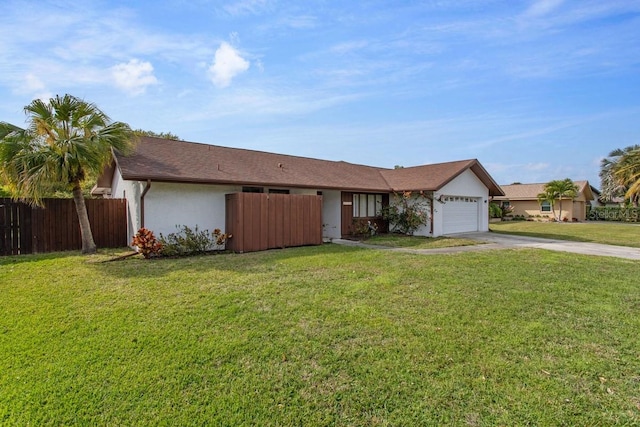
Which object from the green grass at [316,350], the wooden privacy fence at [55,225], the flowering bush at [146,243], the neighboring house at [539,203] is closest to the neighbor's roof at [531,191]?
the neighboring house at [539,203]

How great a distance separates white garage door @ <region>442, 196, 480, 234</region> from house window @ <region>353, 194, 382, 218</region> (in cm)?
351

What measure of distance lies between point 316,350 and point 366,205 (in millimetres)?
13957

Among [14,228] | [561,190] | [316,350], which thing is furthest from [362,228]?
[561,190]

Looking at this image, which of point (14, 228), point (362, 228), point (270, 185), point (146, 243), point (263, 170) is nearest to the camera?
point (146, 243)

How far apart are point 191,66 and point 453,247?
1197cm

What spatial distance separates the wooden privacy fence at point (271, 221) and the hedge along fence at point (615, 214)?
1520 inches

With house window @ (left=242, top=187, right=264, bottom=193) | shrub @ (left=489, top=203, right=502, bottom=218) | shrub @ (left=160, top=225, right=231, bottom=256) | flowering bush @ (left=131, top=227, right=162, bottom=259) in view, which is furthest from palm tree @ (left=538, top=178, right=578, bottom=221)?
flowering bush @ (left=131, top=227, right=162, bottom=259)

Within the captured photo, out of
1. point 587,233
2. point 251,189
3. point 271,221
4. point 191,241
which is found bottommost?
point 587,233

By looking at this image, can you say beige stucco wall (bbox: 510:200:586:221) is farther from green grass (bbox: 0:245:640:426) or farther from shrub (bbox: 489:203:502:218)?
green grass (bbox: 0:245:640:426)

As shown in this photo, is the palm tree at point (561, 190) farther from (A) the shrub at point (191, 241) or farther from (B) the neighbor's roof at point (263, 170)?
(A) the shrub at point (191, 241)

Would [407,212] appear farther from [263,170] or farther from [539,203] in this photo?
[539,203]

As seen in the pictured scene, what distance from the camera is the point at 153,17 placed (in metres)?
8.80

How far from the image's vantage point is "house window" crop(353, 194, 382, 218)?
1709cm

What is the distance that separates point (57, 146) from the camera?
9.20 metres
